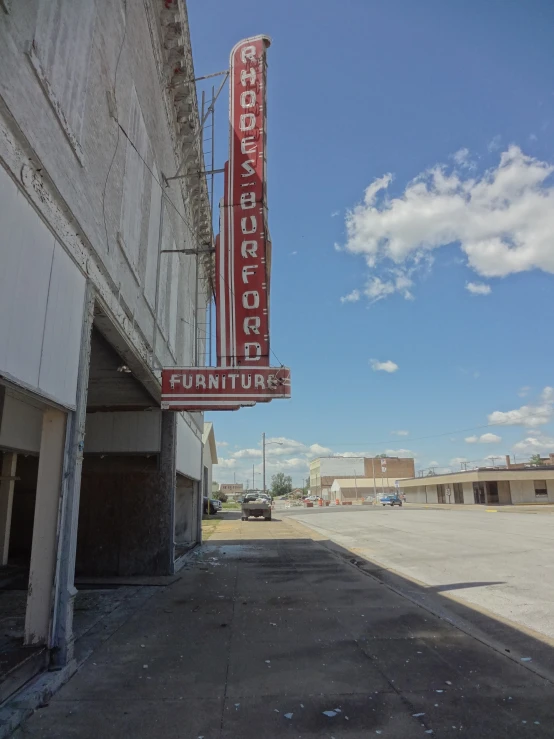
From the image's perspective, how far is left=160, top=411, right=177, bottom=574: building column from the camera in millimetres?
10570

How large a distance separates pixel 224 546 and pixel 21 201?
14.8 metres

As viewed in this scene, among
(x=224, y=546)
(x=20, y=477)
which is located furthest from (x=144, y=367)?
(x=224, y=546)

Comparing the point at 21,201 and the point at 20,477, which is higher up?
the point at 21,201

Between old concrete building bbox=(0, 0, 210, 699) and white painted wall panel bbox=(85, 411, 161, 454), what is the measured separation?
3 cm

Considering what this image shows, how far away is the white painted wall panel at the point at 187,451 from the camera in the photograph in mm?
12266

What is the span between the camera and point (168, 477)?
A: 10.8 metres

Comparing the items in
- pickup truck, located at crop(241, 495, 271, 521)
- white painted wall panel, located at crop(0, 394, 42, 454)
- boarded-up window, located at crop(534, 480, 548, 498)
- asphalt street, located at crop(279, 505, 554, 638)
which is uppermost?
white painted wall panel, located at crop(0, 394, 42, 454)

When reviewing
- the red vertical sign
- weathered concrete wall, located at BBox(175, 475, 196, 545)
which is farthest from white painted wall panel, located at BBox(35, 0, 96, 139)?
weathered concrete wall, located at BBox(175, 475, 196, 545)

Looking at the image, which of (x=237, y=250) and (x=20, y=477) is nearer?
(x=237, y=250)

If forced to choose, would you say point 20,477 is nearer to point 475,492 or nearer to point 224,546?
point 224,546

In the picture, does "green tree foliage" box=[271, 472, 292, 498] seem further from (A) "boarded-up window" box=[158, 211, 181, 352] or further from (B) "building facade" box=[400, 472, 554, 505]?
(A) "boarded-up window" box=[158, 211, 181, 352]

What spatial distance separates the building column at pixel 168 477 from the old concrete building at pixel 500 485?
4573 centimetres

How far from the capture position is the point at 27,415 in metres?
8.28

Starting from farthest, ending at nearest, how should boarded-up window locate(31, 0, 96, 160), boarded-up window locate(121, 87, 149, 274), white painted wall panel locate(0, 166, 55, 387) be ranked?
boarded-up window locate(121, 87, 149, 274) < boarded-up window locate(31, 0, 96, 160) < white painted wall panel locate(0, 166, 55, 387)
